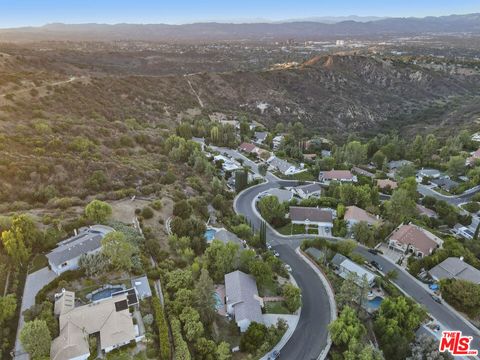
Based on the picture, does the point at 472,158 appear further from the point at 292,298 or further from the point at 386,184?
the point at 292,298

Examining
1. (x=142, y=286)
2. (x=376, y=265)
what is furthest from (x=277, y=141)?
(x=142, y=286)

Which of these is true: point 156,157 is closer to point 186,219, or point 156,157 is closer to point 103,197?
point 103,197

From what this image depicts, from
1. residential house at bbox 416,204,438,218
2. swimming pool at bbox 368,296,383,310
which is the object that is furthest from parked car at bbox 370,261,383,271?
residential house at bbox 416,204,438,218

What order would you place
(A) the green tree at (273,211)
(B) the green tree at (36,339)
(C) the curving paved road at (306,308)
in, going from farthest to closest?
(A) the green tree at (273,211)
(C) the curving paved road at (306,308)
(B) the green tree at (36,339)

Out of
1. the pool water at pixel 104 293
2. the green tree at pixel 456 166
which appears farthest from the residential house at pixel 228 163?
the green tree at pixel 456 166

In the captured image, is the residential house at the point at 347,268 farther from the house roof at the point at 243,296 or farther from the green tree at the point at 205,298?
the green tree at the point at 205,298

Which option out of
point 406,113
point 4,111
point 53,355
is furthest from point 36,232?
point 406,113
